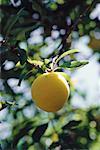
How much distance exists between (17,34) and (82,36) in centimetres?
64

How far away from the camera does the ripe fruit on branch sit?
1.31 meters

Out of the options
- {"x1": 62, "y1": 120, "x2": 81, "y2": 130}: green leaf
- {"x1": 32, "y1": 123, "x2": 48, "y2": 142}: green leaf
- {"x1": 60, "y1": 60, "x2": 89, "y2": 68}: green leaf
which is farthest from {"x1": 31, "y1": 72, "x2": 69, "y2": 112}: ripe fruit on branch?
{"x1": 62, "y1": 120, "x2": 81, "y2": 130}: green leaf

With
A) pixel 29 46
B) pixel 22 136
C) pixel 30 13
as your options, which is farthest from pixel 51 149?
pixel 30 13

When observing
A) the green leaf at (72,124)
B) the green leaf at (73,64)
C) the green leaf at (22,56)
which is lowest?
the green leaf at (72,124)

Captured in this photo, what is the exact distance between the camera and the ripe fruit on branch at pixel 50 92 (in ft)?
4.31

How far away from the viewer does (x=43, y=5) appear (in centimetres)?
219

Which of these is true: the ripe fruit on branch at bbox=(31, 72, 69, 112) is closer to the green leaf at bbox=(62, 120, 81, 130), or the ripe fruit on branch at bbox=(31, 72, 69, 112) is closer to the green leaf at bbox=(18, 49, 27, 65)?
the green leaf at bbox=(18, 49, 27, 65)

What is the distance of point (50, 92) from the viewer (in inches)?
51.7

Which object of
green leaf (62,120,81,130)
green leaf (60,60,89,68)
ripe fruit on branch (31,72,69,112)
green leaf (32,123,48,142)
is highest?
green leaf (60,60,89,68)

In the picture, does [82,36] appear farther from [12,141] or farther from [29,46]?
[12,141]

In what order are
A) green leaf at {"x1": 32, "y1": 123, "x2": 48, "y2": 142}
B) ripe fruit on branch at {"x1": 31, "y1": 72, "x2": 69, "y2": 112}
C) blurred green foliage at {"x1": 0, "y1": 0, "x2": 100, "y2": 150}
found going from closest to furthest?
ripe fruit on branch at {"x1": 31, "y1": 72, "x2": 69, "y2": 112} → green leaf at {"x1": 32, "y1": 123, "x2": 48, "y2": 142} → blurred green foliage at {"x1": 0, "y1": 0, "x2": 100, "y2": 150}

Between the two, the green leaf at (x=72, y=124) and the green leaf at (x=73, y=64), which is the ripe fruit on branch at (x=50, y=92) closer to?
the green leaf at (x=73, y=64)

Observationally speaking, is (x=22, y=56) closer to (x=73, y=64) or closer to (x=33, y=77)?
(x=73, y=64)

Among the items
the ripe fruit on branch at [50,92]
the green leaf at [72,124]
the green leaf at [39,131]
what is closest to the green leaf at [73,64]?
the ripe fruit on branch at [50,92]
